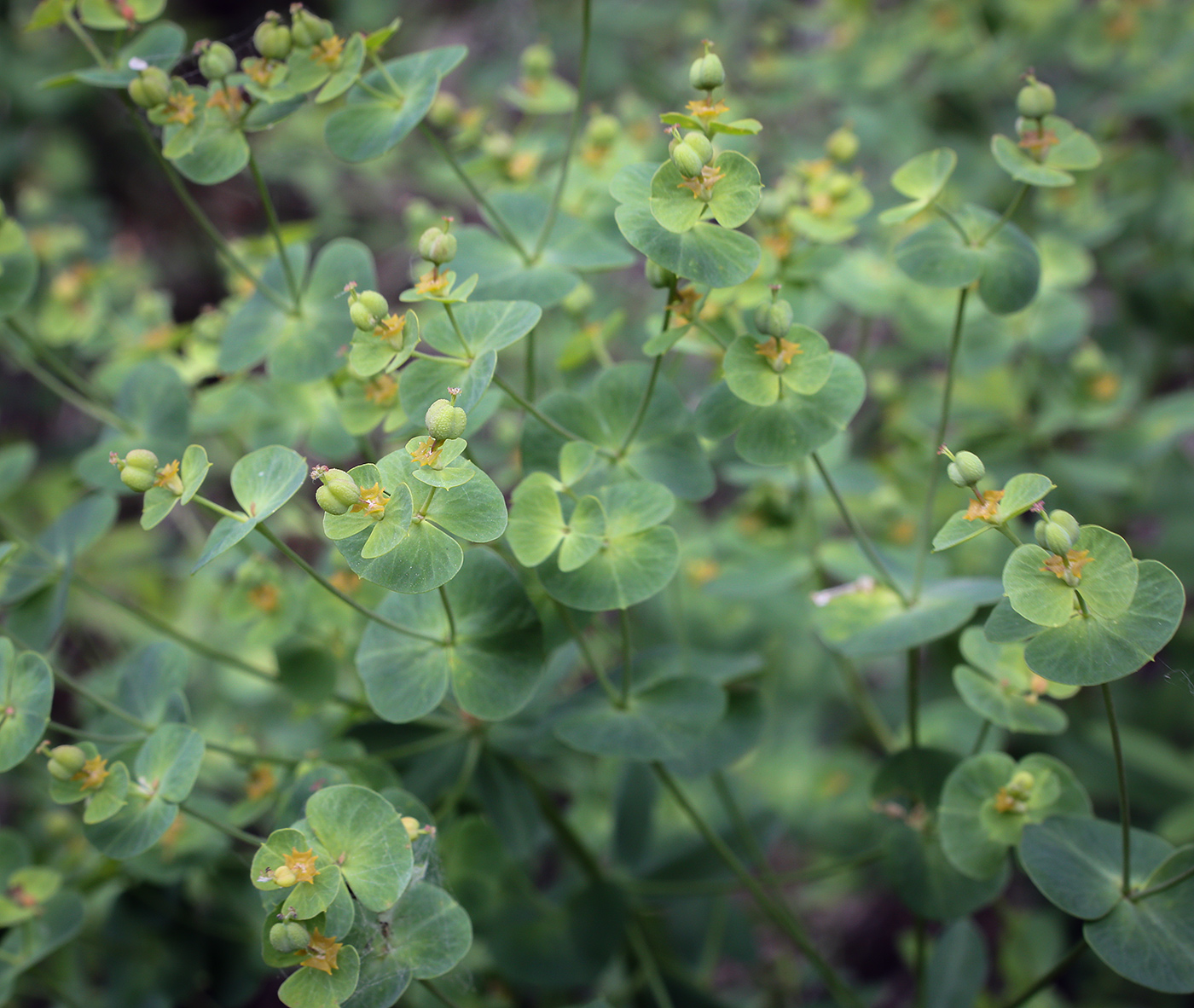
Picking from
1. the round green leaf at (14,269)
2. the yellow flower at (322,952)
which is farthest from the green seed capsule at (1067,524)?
the round green leaf at (14,269)

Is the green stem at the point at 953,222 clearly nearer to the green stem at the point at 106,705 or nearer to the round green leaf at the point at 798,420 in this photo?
the round green leaf at the point at 798,420

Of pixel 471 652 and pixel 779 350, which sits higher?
Answer: pixel 779 350

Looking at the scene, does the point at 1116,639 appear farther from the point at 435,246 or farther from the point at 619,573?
the point at 435,246

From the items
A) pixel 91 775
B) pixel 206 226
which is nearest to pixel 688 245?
pixel 206 226

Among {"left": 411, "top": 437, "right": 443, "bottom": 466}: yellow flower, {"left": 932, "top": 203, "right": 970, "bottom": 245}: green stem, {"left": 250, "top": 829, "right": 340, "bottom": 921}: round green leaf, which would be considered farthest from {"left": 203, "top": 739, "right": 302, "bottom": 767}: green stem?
{"left": 932, "top": 203, "right": 970, "bottom": 245}: green stem

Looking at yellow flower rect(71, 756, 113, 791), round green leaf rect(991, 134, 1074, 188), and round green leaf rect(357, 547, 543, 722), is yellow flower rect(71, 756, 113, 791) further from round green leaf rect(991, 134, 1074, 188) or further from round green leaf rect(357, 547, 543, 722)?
round green leaf rect(991, 134, 1074, 188)
